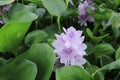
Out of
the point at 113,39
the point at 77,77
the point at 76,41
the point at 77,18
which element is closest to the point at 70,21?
the point at 77,18

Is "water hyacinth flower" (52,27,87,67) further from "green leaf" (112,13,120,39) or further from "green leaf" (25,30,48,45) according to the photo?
"green leaf" (112,13,120,39)

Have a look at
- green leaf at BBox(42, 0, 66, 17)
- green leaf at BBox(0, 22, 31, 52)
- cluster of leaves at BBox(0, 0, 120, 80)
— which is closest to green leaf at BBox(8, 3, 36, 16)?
cluster of leaves at BBox(0, 0, 120, 80)

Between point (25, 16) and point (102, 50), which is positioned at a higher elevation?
point (25, 16)

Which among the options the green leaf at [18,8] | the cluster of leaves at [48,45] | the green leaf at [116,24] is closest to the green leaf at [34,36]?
the cluster of leaves at [48,45]

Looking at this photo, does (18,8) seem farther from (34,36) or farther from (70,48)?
(70,48)

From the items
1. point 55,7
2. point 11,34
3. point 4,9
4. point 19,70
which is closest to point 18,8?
point 4,9

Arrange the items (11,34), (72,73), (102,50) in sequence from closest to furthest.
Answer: (72,73) → (11,34) → (102,50)

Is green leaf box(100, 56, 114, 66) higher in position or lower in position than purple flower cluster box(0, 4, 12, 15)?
lower
